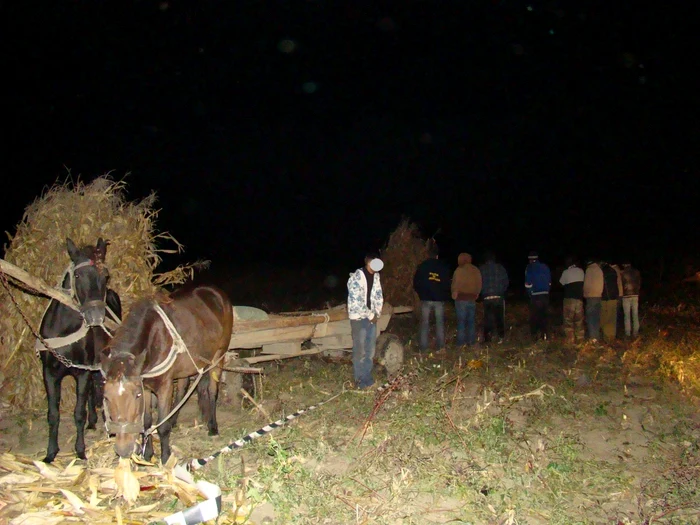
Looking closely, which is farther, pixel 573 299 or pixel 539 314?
pixel 539 314

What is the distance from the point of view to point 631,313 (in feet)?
43.1

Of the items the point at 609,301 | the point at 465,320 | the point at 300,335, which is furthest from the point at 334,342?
the point at 609,301

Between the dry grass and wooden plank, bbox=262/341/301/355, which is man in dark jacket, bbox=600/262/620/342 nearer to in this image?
wooden plank, bbox=262/341/301/355

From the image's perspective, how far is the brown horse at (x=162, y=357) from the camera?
188 inches

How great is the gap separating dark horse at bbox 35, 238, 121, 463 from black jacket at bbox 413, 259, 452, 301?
5.99 metres

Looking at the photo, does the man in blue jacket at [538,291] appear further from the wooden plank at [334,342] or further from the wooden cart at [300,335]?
the wooden plank at [334,342]

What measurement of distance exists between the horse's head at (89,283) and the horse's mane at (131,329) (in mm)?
519

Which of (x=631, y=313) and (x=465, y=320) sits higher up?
(x=465, y=320)

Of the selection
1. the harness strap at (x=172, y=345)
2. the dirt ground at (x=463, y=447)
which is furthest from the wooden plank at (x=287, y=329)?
the harness strap at (x=172, y=345)

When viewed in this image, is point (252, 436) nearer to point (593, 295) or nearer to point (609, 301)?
point (593, 295)

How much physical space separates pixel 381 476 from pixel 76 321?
3.71 m

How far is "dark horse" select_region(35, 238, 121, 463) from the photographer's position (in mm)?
6000

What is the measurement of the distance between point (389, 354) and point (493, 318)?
3.91 m

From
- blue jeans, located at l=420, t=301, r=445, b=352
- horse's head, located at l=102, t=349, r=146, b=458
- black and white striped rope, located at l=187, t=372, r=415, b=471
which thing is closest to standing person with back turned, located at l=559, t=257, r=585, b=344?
blue jeans, located at l=420, t=301, r=445, b=352
